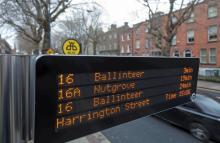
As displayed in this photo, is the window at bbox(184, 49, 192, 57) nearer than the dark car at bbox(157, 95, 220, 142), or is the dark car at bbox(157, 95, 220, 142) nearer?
the dark car at bbox(157, 95, 220, 142)

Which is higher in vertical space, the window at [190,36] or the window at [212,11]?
the window at [212,11]

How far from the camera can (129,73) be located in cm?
182

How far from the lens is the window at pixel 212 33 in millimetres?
27578

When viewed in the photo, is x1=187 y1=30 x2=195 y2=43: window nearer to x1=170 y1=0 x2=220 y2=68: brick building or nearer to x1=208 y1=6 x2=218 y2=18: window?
x1=170 y1=0 x2=220 y2=68: brick building

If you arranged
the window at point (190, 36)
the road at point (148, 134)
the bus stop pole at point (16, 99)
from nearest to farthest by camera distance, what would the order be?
the bus stop pole at point (16, 99) < the road at point (148, 134) < the window at point (190, 36)

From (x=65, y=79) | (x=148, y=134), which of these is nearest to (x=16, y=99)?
(x=65, y=79)

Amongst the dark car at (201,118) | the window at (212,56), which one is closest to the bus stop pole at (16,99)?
the dark car at (201,118)

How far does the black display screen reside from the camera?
1.29m

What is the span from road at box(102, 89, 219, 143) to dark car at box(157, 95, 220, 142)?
0.27 metres

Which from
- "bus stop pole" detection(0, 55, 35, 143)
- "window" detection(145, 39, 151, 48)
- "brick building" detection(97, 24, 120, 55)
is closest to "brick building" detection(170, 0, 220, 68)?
"window" detection(145, 39, 151, 48)

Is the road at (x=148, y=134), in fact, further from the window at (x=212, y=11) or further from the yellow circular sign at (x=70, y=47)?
the window at (x=212, y=11)

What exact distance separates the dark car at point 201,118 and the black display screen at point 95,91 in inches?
177

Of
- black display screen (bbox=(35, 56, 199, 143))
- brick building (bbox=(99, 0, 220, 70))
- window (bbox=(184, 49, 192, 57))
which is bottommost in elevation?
black display screen (bbox=(35, 56, 199, 143))

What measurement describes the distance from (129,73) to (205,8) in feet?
101
